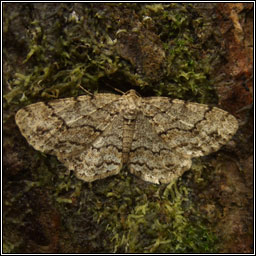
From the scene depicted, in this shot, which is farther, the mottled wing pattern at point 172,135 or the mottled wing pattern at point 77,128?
the mottled wing pattern at point 172,135

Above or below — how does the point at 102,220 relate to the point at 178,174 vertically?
below

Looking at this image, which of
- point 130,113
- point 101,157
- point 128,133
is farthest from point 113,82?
point 101,157

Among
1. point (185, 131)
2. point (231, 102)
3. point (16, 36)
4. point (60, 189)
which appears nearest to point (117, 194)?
point (60, 189)

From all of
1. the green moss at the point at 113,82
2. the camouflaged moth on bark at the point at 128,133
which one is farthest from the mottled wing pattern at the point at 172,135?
the green moss at the point at 113,82

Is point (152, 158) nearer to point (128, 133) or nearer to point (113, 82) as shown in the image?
point (128, 133)

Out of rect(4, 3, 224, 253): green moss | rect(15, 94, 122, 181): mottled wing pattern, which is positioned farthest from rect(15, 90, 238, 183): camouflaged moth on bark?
rect(4, 3, 224, 253): green moss

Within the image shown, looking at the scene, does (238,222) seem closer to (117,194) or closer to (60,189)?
(117,194)

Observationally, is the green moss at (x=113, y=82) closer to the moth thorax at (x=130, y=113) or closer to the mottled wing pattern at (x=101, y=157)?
the mottled wing pattern at (x=101, y=157)
